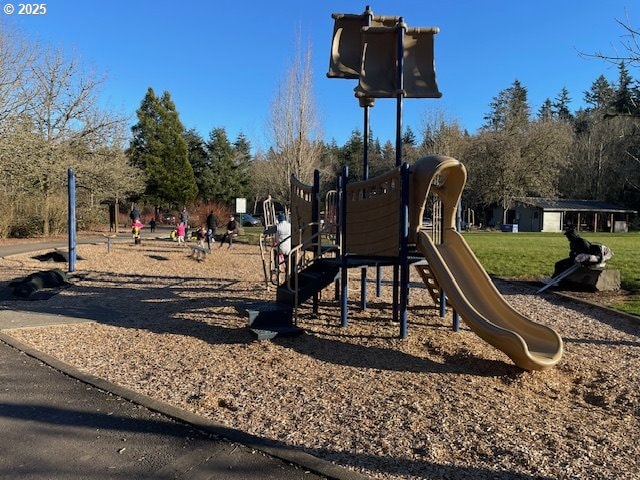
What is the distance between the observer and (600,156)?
62062 millimetres

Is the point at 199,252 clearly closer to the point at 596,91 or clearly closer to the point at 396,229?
the point at 396,229

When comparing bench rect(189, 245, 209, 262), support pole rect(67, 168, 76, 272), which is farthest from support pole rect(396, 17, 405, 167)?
bench rect(189, 245, 209, 262)

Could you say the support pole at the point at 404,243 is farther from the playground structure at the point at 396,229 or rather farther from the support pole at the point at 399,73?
the support pole at the point at 399,73

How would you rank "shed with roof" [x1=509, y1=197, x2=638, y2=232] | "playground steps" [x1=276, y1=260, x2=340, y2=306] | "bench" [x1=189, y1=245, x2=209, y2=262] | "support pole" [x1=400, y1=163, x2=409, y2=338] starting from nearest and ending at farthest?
1. "support pole" [x1=400, y1=163, x2=409, y2=338]
2. "playground steps" [x1=276, y1=260, x2=340, y2=306]
3. "bench" [x1=189, y1=245, x2=209, y2=262]
4. "shed with roof" [x1=509, y1=197, x2=638, y2=232]

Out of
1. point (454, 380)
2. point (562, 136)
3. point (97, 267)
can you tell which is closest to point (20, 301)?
point (97, 267)

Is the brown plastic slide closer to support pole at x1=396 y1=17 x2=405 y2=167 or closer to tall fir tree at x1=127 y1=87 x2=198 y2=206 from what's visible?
support pole at x1=396 y1=17 x2=405 y2=167

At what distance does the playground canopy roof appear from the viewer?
54031 millimetres

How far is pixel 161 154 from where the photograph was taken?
50906mm

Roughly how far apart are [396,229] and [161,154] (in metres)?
47.8

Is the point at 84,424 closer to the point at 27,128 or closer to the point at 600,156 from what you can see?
the point at 27,128

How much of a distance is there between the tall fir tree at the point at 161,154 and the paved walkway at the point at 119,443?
48.2 metres

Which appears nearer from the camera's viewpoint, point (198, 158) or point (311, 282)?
point (311, 282)

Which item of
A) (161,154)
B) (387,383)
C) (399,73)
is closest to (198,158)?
(161,154)

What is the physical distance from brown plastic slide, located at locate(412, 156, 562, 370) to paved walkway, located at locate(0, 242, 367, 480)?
261 cm
